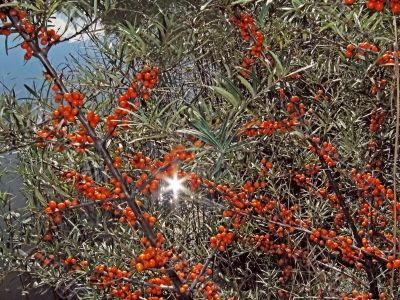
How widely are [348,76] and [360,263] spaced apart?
0.91m

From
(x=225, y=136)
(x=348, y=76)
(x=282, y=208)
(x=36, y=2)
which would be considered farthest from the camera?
(x=348, y=76)

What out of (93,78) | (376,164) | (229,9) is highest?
(93,78)

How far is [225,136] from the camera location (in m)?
1.29

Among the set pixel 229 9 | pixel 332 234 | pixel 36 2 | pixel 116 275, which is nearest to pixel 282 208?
pixel 332 234

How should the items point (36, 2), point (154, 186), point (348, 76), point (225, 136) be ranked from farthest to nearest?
point (348, 76) → point (154, 186) → point (36, 2) → point (225, 136)

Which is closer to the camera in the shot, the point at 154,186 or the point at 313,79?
the point at 154,186

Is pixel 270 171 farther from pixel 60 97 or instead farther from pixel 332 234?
pixel 60 97

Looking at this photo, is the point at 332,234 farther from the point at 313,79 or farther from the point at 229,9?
the point at 229,9

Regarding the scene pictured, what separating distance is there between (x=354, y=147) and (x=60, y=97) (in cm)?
126

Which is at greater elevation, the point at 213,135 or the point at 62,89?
the point at 62,89

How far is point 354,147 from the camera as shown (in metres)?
2.24

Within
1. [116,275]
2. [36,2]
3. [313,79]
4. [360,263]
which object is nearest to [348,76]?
[313,79]

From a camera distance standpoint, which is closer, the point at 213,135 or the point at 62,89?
the point at 213,135

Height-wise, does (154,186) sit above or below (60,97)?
below
